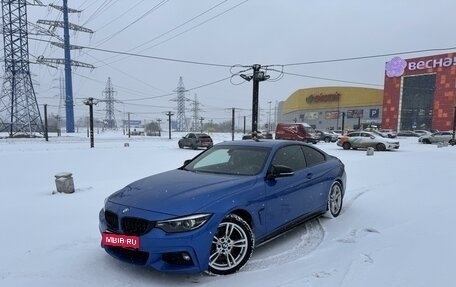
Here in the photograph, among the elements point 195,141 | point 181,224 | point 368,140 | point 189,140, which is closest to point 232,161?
point 181,224

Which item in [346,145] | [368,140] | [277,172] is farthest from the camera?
[346,145]

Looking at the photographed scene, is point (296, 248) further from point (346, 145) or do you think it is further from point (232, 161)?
point (346, 145)

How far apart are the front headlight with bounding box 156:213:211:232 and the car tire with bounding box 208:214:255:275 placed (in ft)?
0.95

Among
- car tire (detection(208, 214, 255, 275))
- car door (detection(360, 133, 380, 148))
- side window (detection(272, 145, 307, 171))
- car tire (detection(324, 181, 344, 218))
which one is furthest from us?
car door (detection(360, 133, 380, 148))

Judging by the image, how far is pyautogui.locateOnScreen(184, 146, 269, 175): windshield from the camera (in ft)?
14.9

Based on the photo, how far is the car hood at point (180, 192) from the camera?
11.3 ft

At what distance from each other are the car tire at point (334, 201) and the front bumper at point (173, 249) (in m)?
2.95

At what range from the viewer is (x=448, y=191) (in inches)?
314

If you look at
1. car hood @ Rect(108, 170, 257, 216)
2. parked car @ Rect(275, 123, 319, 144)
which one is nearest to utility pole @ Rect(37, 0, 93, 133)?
parked car @ Rect(275, 123, 319, 144)

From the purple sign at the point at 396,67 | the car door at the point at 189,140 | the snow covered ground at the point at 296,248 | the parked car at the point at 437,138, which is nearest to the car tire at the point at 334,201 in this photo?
the snow covered ground at the point at 296,248

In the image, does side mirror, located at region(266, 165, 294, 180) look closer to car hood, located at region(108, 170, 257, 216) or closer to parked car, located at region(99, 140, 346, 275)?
parked car, located at region(99, 140, 346, 275)

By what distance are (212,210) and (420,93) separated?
75.4 metres

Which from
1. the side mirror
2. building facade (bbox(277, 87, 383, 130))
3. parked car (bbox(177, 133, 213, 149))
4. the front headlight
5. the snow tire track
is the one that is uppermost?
building facade (bbox(277, 87, 383, 130))

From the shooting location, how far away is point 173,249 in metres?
3.26
